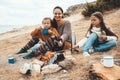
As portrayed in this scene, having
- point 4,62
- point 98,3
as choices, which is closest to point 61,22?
point 4,62

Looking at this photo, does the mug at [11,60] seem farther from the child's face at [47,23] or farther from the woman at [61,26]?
the woman at [61,26]

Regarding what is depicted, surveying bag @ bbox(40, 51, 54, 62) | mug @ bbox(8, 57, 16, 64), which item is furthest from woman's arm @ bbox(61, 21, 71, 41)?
mug @ bbox(8, 57, 16, 64)

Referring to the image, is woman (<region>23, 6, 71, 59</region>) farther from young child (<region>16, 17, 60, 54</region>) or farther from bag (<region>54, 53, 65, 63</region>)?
bag (<region>54, 53, 65, 63</region>)

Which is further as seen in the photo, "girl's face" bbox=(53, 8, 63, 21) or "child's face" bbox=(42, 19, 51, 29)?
"girl's face" bbox=(53, 8, 63, 21)

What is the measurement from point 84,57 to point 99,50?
1.98ft

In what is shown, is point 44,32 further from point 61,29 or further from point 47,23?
point 61,29

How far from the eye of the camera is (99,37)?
630 cm

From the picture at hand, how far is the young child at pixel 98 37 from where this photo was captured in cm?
621

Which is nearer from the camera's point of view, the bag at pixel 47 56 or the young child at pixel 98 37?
the bag at pixel 47 56

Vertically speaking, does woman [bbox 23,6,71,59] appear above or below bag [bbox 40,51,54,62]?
above

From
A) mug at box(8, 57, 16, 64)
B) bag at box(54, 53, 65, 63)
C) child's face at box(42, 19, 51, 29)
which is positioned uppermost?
child's face at box(42, 19, 51, 29)

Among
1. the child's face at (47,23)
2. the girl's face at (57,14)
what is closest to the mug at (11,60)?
the child's face at (47,23)

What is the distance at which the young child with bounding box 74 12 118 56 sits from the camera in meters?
6.21

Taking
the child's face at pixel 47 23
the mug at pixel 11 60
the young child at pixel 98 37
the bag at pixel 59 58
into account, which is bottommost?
the mug at pixel 11 60
